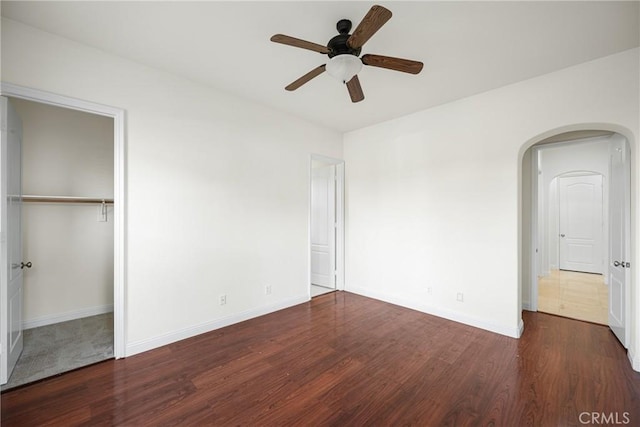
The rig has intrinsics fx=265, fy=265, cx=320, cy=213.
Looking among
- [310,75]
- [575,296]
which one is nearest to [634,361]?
[575,296]

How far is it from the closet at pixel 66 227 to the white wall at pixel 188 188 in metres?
0.95

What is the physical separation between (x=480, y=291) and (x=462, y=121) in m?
2.23

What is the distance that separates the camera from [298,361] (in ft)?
8.54

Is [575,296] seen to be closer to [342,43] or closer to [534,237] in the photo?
[534,237]

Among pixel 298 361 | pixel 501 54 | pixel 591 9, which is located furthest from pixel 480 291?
pixel 591 9

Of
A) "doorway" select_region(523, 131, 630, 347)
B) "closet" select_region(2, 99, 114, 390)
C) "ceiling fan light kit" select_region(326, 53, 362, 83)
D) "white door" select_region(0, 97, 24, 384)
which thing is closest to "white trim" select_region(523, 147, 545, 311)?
"doorway" select_region(523, 131, 630, 347)

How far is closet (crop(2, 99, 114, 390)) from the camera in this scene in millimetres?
3258

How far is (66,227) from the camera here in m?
3.54

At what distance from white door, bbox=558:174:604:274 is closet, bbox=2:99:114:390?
9106mm

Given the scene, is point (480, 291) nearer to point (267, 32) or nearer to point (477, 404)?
point (477, 404)

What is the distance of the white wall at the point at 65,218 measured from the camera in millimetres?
3311

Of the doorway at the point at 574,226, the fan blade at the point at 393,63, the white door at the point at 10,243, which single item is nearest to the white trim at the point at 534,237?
the doorway at the point at 574,226

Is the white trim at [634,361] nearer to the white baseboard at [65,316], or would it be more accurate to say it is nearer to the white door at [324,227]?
the white door at [324,227]

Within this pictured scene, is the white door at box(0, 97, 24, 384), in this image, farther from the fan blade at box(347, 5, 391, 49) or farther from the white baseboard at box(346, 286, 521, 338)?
the white baseboard at box(346, 286, 521, 338)
